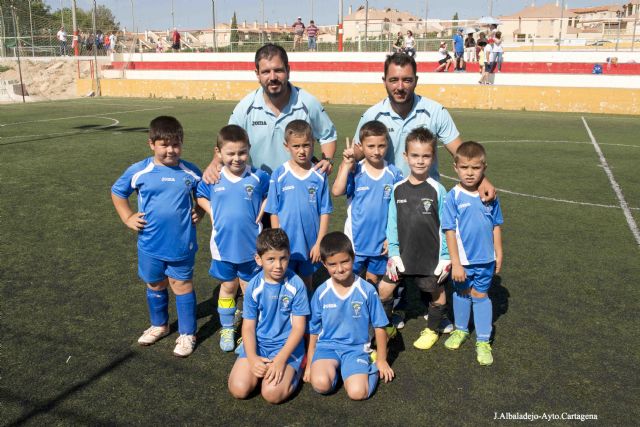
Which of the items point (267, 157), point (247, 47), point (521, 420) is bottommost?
point (521, 420)

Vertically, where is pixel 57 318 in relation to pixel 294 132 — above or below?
below

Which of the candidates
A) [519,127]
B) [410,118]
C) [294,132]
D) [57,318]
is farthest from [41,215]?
[519,127]

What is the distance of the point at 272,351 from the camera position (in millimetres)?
4094

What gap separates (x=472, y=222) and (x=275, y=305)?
168 cm

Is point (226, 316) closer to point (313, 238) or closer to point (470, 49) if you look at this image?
point (313, 238)

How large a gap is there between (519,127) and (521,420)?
1534cm

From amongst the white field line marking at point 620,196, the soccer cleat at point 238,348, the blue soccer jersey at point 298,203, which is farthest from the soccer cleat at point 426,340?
the white field line marking at point 620,196

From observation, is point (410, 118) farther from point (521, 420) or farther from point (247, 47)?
point (247, 47)

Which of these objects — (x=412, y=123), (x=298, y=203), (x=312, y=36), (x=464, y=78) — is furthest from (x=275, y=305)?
(x=312, y=36)

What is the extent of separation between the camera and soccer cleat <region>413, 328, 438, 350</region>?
4.61 metres

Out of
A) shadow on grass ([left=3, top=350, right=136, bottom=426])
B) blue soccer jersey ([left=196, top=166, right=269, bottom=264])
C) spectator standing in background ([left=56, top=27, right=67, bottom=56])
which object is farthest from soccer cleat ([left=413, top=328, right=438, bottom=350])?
spectator standing in background ([left=56, top=27, right=67, bottom=56])

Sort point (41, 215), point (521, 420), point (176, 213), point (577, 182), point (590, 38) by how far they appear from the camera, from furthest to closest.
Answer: point (590, 38) < point (577, 182) < point (41, 215) < point (176, 213) < point (521, 420)

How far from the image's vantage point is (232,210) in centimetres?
445

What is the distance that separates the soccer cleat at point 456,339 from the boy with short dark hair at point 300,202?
132cm
